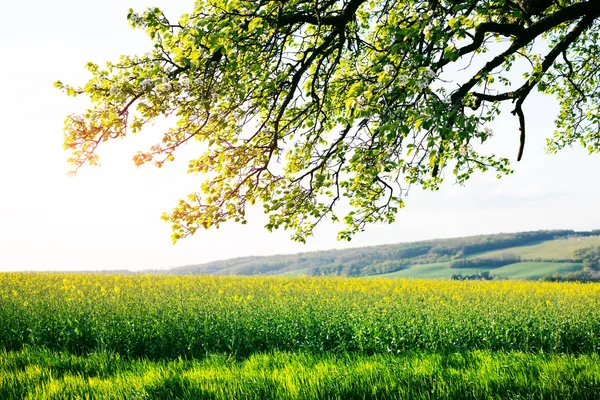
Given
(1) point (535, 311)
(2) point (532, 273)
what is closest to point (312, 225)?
(1) point (535, 311)

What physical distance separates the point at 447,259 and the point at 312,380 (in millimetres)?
85648

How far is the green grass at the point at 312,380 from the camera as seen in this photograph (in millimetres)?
5762

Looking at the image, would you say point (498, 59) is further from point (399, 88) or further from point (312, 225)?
point (312, 225)

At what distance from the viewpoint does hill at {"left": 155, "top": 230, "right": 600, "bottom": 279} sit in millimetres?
73963

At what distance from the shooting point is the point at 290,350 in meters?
10.0

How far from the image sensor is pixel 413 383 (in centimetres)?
613

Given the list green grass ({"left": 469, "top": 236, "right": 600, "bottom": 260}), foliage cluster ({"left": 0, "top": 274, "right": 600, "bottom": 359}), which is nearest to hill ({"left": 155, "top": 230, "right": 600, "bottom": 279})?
green grass ({"left": 469, "top": 236, "right": 600, "bottom": 260})

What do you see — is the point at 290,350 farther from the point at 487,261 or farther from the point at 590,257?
the point at 487,261

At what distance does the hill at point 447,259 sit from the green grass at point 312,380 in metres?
66.1

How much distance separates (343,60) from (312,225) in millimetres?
4169

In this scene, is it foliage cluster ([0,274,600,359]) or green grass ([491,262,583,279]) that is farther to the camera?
green grass ([491,262,583,279])

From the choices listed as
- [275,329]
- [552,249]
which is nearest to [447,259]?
[552,249]

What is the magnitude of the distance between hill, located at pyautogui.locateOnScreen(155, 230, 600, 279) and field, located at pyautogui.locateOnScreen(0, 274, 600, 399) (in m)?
60.7

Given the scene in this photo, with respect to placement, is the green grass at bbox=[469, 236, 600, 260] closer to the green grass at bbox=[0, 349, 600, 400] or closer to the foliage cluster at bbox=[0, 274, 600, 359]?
the foliage cluster at bbox=[0, 274, 600, 359]
